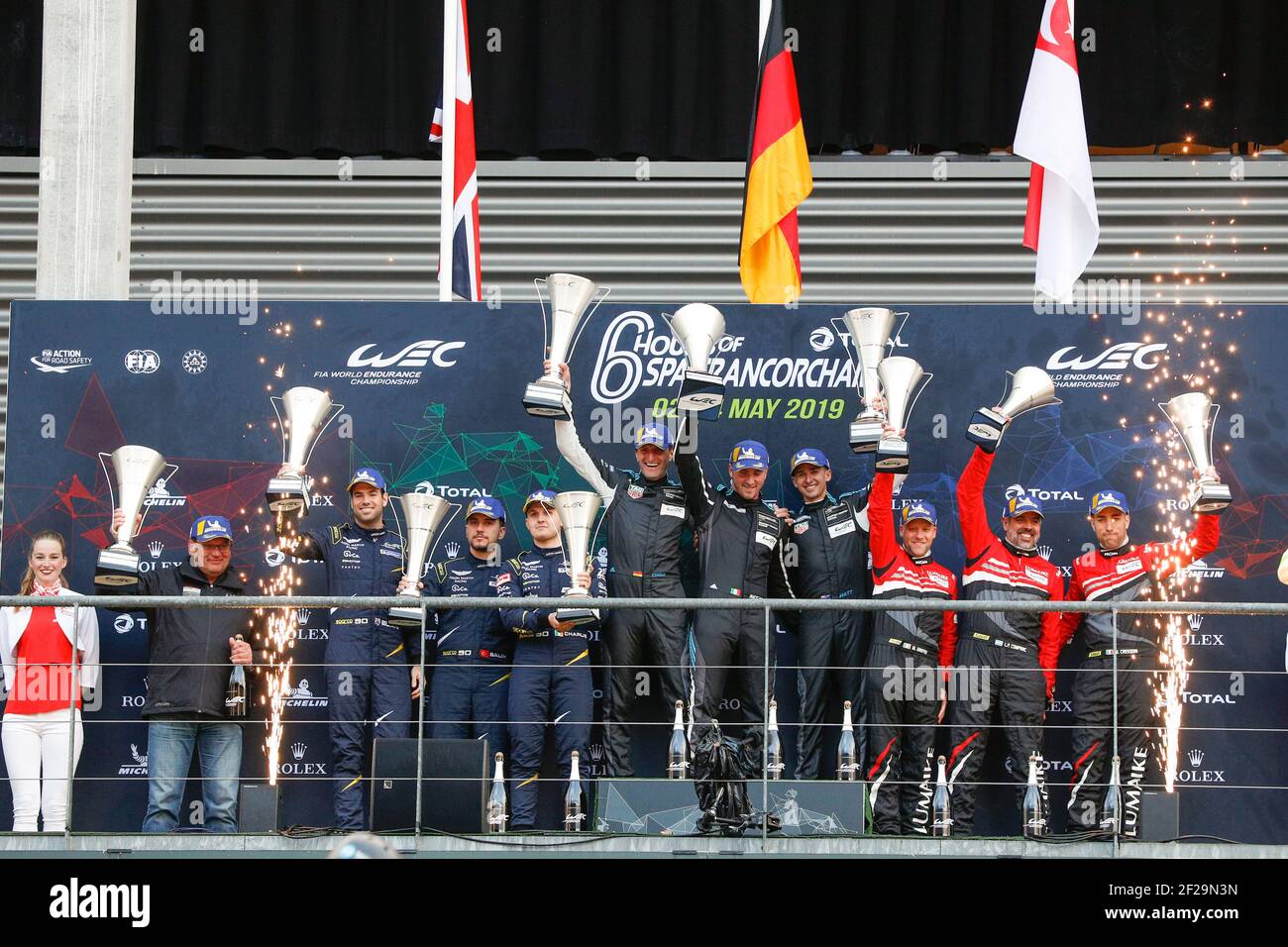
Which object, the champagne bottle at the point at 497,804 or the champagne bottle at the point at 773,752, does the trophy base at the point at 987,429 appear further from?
the champagne bottle at the point at 497,804

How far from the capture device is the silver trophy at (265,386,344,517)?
12.0m

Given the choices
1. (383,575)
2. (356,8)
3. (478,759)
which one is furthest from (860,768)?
(356,8)

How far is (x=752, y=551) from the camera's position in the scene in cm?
1134

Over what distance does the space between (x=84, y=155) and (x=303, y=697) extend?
16.0 ft

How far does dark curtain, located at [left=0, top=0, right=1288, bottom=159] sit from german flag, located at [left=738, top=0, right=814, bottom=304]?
2.75 metres

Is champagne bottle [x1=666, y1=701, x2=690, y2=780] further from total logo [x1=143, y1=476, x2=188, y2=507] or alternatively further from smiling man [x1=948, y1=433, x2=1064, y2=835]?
total logo [x1=143, y1=476, x2=188, y2=507]

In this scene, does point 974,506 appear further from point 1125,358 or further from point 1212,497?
point 1125,358

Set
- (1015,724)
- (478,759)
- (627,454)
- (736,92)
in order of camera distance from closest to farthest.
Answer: (478,759) < (1015,724) < (627,454) < (736,92)

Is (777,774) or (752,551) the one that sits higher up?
(752,551)

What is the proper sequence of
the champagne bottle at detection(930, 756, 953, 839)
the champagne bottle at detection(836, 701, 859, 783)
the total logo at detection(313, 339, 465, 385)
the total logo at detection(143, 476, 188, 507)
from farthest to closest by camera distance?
the total logo at detection(313, 339, 465, 385)
the total logo at detection(143, 476, 188, 507)
the champagne bottle at detection(836, 701, 859, 783)
the champagne bottle at detection(930, 756, 953, 839)

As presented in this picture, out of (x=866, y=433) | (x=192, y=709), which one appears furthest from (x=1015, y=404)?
(x=192, y=709)

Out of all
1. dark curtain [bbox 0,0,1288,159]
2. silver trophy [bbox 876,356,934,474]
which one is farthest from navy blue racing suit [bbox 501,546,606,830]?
dark curtain [bbox 0,0,1288,159]
